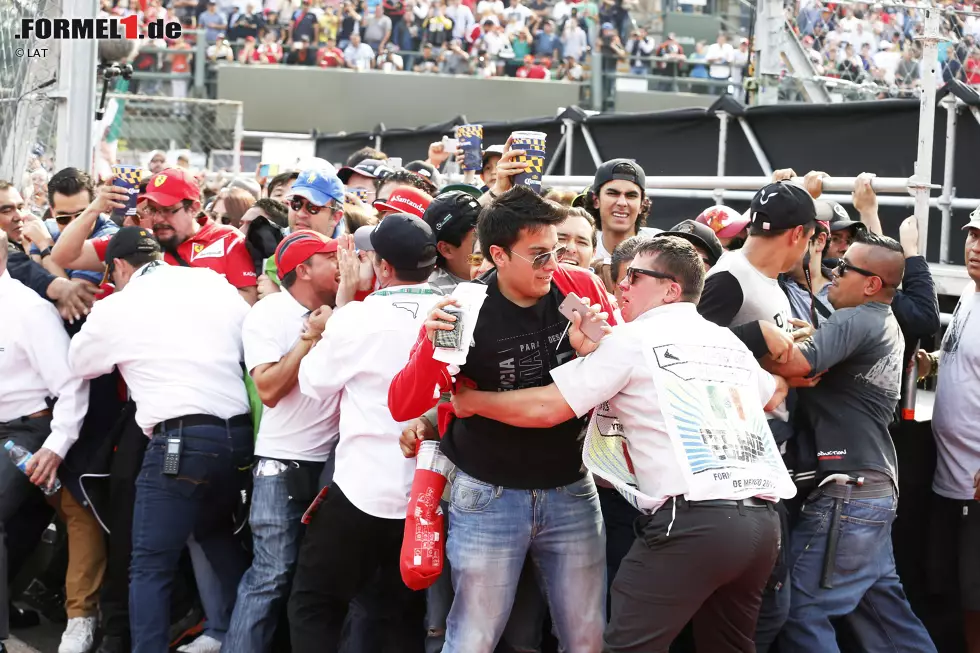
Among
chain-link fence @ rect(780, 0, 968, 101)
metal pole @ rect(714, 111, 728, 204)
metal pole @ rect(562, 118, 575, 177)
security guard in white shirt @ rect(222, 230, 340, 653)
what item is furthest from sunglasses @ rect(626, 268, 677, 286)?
chain-link fence @ rect(780, 0, 968, 101)

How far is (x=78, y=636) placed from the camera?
5578 mm

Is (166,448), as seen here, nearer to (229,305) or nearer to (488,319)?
(229,305)

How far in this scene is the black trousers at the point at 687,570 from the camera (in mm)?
3529

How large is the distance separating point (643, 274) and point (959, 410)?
6.25ft

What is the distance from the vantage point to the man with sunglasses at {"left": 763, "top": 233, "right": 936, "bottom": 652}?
443cm

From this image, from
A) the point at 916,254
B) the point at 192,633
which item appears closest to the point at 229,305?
the point at 192,633

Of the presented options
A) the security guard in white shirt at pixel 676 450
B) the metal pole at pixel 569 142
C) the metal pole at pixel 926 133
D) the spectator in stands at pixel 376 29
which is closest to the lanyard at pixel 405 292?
the security guard in white shirt at pixel 676 450

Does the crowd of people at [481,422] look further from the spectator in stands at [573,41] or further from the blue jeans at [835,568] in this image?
the spectator in stands at [573,41]

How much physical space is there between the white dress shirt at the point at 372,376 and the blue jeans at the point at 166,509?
0.80 m

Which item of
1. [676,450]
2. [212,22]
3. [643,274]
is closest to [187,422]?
[643,274]

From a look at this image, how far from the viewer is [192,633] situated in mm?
5566

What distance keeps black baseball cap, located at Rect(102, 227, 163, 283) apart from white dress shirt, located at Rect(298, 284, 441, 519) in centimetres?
135

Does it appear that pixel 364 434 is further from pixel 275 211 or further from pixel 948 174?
pixel 948 174

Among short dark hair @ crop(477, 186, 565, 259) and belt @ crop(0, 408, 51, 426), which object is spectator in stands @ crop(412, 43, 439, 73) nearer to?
belt @ crop(0, 408, 51, 426)
